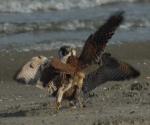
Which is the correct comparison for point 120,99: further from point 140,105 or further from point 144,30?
point 144,30

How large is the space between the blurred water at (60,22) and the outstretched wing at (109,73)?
672 centimetres

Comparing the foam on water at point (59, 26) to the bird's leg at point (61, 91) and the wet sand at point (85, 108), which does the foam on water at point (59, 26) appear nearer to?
the wet sand at point (85, 108)

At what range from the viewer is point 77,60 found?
763cm

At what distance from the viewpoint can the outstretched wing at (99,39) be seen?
7.42 meters

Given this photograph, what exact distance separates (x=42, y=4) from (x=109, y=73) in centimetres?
1538

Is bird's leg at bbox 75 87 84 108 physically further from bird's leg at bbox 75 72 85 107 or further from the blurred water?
the blurred water

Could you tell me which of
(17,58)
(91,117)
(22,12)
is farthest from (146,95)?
(22,12)

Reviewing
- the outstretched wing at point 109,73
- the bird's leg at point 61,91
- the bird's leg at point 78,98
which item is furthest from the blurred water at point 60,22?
the bird's leg at point 61,91

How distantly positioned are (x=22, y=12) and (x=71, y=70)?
1403cm

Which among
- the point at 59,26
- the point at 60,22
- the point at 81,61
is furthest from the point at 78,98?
the point at 60,22

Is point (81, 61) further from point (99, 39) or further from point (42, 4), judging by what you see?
point (42, 4)

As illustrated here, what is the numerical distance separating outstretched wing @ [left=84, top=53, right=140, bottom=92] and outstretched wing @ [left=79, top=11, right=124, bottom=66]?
40 centimetres

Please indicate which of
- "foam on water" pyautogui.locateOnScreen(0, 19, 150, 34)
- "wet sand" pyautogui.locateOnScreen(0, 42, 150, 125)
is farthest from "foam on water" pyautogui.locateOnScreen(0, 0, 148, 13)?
"wet sand" pyautogui.locateOnScreen(0, 42, 150, 125)

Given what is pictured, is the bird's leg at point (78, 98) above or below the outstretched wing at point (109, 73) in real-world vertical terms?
below
